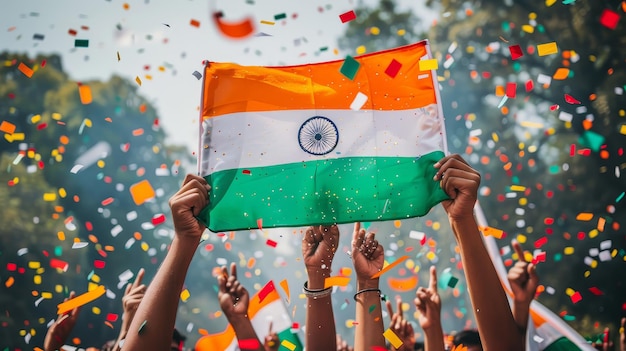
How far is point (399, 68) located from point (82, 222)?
74.1 ft

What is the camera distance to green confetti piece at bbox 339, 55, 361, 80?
4426 millimetres

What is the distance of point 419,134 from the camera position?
4188 millimetres

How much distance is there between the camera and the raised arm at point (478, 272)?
295 centimetres

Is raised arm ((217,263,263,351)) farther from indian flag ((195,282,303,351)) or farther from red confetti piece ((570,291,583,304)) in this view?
red confetti piece ((570,291,583,304))

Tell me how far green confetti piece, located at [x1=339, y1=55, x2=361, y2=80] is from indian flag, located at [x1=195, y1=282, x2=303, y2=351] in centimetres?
228

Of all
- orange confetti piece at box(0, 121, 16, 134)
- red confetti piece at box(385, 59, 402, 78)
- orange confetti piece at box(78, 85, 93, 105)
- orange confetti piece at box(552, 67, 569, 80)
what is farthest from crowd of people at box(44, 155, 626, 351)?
orange confetti piece at box(78, 85, 93, 105)

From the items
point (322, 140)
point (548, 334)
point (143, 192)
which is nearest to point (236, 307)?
point (322, 140)

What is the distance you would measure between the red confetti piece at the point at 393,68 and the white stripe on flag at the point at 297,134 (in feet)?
1.00

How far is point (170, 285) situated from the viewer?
3.08 meters

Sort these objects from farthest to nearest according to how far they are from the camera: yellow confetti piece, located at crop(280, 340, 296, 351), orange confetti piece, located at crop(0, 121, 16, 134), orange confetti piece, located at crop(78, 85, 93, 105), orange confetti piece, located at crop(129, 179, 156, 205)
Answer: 1. orange confetti piece, located at crop(78, 85, 93, 105)
2. orange confetti piece, located at crop(0, 121, 16, 134)
3. orange confetti piece, located at crop(129, 179, 156, 205)
4. yellow confetti piece, located at crop(280, 340, 296, 351)

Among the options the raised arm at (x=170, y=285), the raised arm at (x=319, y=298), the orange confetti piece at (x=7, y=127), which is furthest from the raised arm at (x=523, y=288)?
the orange confetti piece at (x=7, y=127)

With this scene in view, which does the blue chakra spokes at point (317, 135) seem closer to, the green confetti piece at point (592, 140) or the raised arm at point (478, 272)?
the raised arm at point (478, 272)

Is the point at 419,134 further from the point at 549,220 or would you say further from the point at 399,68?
the point at 549,220

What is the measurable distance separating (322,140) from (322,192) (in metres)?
0.43
